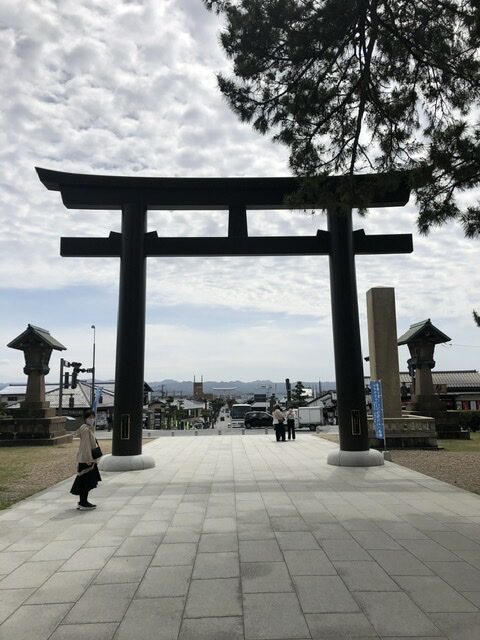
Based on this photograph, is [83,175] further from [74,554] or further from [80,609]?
[80,609]

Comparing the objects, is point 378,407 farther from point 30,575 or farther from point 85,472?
point 30,575

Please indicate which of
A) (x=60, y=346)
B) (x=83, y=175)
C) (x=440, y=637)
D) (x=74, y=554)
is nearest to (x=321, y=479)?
(x=74, y=554)

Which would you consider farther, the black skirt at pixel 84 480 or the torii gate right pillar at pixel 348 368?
the torii gate right pillar at pixel 348 368

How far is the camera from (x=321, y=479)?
10.0 metres

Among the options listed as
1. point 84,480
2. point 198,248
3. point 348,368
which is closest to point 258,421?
point 348,368

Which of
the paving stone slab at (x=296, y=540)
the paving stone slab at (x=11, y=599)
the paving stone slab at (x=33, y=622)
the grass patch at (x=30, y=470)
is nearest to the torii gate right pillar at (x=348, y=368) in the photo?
the paving stone slab at (x=296, y=540)

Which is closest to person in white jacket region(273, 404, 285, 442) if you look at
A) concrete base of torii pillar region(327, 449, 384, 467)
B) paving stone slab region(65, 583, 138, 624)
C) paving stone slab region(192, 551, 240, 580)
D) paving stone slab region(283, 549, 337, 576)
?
concrete base of torii pillar region(327, 449, 384, 467)

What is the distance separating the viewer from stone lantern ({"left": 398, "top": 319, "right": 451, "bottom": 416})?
21859 millimetres

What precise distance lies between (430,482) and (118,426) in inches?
288

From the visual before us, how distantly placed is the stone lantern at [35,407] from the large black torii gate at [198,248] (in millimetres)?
10335

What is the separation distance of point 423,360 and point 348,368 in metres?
12.5

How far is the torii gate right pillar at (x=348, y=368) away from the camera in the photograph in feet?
38.8

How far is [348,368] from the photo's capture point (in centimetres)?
1188

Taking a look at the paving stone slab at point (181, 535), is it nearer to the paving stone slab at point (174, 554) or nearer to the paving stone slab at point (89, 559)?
the paving stone slab at point (174, 554)
